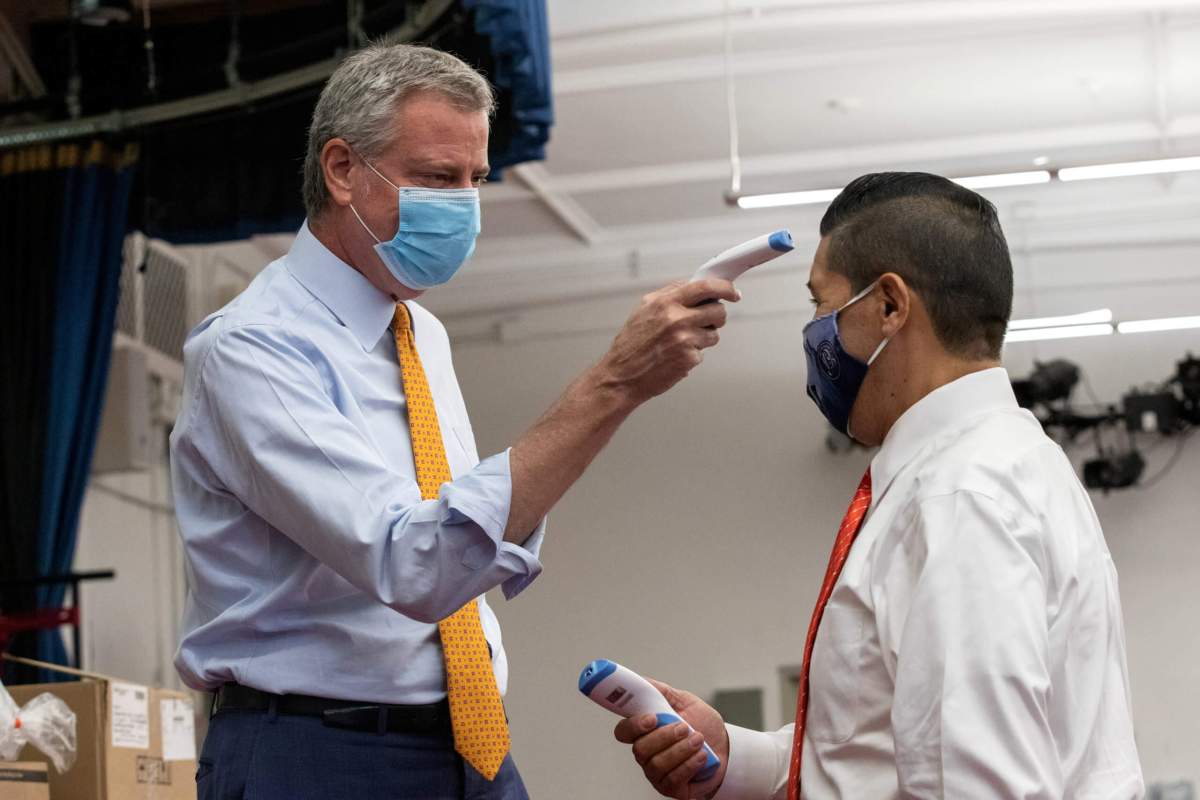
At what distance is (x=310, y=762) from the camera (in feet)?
5.90

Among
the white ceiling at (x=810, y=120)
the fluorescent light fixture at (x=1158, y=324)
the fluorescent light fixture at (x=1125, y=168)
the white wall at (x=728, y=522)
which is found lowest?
the white wall at (x=728, y=522)

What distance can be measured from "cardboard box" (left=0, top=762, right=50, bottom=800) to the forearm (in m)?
1.53

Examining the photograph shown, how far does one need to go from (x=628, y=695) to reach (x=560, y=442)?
348 millimetres

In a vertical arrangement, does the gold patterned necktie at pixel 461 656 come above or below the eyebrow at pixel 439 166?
below

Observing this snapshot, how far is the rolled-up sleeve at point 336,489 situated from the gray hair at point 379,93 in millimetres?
310

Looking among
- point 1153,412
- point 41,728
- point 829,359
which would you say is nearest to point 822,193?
point 1153,412

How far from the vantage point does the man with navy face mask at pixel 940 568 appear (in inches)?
56.9

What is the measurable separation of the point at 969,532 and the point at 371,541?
63 centimetres

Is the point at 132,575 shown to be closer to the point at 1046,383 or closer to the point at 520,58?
the point at 520,58

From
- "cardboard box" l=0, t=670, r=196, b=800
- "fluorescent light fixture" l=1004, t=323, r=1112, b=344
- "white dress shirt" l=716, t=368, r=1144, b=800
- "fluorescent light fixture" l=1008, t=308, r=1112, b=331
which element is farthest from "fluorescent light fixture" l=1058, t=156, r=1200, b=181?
"white dress shirt" l=716, t=368, r=1144, b=800

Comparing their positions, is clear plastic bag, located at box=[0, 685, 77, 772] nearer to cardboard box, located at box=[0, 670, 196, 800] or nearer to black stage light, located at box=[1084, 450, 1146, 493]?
cardboard box, located at box=[0, 670, 196, 800]

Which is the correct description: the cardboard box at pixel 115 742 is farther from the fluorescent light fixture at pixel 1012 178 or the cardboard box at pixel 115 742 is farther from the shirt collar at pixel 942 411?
the fluorescent light fixture at pixel 1012 178

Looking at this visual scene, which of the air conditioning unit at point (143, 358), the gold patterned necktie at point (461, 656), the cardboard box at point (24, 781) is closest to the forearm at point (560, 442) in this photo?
the gold patterned necktie at point (461, 656)

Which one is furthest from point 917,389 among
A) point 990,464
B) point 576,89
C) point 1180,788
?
point 1180,788
